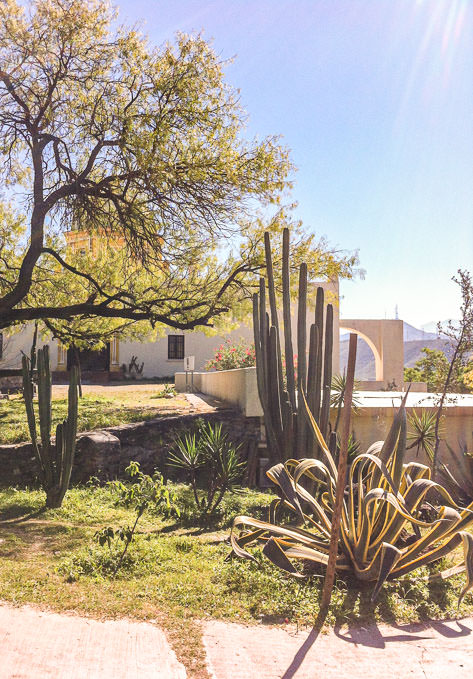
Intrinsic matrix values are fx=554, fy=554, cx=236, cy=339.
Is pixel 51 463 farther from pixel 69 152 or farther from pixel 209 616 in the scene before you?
pixel 69 152

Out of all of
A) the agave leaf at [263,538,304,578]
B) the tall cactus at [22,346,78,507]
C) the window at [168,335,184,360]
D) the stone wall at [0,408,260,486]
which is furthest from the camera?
the window at [168,335,184,360]

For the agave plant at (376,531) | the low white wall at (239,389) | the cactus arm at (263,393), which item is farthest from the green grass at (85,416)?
the agave plant at (376,531)

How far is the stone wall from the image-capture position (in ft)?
24.3

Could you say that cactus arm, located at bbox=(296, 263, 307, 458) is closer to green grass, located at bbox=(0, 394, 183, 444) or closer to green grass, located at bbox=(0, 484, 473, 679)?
green grass, located at bbox=(0, 484, 473, 679)

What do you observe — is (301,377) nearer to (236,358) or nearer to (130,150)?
(130,150)

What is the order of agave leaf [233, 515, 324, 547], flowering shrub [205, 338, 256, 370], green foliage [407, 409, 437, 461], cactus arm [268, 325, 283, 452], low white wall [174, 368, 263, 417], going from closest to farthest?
1. agave leaf [233, 515, 324, 547]
2. cactus arm [268, 325, 283, 452]
3. green foliage [407, 409, 437, 461]
4. low white wall [174, 368, 263, 417]
5. flowering shrub [205, 338, 256, 370]

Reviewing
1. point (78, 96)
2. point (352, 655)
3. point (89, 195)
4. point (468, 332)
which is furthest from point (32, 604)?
point (78, 96)

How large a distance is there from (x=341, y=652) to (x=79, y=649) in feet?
4.38

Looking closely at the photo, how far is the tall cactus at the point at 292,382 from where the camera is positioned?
6270 millimetres

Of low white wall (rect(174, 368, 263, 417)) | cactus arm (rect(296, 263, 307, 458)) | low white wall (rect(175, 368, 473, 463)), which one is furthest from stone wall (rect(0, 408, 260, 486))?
cactus arm (rect(296, 263, 307, 458))

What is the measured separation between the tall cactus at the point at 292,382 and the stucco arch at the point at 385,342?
18.0m

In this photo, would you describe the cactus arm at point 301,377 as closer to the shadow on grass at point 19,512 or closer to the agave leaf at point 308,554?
the agave leaf at point 308,554

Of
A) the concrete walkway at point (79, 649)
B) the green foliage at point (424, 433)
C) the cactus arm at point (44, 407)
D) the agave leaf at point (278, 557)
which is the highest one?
the cactus arm at point (44, 407)

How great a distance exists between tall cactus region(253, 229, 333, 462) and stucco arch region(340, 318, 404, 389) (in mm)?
18031
